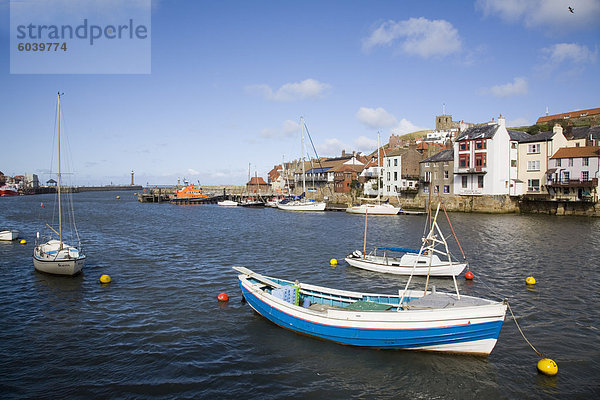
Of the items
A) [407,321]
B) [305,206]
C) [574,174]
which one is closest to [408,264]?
[407,321]

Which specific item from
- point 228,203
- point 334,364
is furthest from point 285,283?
point 228,203

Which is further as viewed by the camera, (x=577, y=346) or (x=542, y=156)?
(x=542, y=156)

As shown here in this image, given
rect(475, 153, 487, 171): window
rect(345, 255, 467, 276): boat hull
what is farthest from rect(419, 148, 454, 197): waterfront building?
rect(345, 255, 467, 276): boat hull

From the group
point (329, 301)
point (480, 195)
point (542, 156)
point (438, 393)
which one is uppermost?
point (542, 156)

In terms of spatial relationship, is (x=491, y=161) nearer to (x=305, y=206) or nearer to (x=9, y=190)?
(x=305, y=206)

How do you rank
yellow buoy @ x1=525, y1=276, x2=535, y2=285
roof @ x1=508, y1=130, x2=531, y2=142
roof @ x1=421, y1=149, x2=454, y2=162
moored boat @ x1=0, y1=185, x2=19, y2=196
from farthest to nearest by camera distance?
moored boat @ x1=0, y1=185, x2=19, y2=196 < roof @ x1=421, y1=149, x2=454, y2=162 < roof @ x1=508, y1=130, x2=531, y2=142 < yellow buoy @ x1=525, y1=276, x2=535, y2=285


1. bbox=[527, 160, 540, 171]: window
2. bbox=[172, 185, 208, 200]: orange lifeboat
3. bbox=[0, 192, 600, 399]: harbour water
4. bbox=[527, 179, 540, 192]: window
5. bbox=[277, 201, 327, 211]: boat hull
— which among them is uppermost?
bbox=[527, 160, 540, 171]: window

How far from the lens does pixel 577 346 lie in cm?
1505

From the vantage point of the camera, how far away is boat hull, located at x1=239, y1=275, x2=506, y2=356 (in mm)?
13508

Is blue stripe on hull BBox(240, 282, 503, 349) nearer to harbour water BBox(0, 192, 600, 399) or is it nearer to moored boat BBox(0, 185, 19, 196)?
harbour water BBox(0, 192, 600, 399)

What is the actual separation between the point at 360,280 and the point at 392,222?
34.8 meters

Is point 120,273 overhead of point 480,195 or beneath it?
beneath

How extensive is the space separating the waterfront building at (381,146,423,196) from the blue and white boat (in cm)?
6627

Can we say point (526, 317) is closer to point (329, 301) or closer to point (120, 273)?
point (329, 301)
